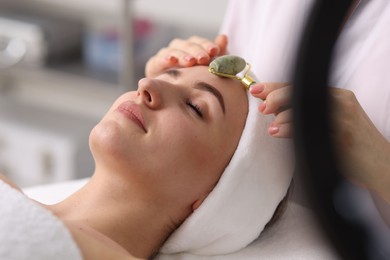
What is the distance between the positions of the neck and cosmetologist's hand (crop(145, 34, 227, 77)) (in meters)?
0.29

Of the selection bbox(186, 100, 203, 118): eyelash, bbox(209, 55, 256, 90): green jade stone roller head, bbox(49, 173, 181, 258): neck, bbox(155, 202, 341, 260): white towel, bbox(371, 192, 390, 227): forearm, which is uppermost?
bbox(209, 55, 256, 90): green jade stone roller head

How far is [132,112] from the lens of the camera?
1184 mm

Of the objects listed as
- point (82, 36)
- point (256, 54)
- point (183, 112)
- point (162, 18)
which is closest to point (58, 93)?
point (82, 36)

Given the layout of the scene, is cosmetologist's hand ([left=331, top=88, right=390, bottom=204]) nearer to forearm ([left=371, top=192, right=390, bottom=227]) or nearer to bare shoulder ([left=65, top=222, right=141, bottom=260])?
forearm ([left=371, top=192, right=390, bottom=227])

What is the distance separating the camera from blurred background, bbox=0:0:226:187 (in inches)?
100

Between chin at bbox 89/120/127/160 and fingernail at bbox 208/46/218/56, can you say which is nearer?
chin at bbox 89/120/127/160

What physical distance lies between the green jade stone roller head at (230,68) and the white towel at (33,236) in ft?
1.36

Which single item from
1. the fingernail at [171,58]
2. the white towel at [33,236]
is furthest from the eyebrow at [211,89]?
the white towel at [33,236]

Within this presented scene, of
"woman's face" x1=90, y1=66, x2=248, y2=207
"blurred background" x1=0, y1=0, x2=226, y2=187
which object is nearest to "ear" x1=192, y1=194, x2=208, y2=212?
"woman's face" x1=90, y1=66, x2=248, y2=207

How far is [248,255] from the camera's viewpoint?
1.25 m

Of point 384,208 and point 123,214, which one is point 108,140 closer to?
point 123,214

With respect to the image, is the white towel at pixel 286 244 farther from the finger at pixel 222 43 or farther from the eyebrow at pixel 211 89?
the finger at pixel 222 43

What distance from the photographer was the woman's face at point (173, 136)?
114 cm

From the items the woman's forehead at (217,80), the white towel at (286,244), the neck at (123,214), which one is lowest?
the white towel at (286,244)
